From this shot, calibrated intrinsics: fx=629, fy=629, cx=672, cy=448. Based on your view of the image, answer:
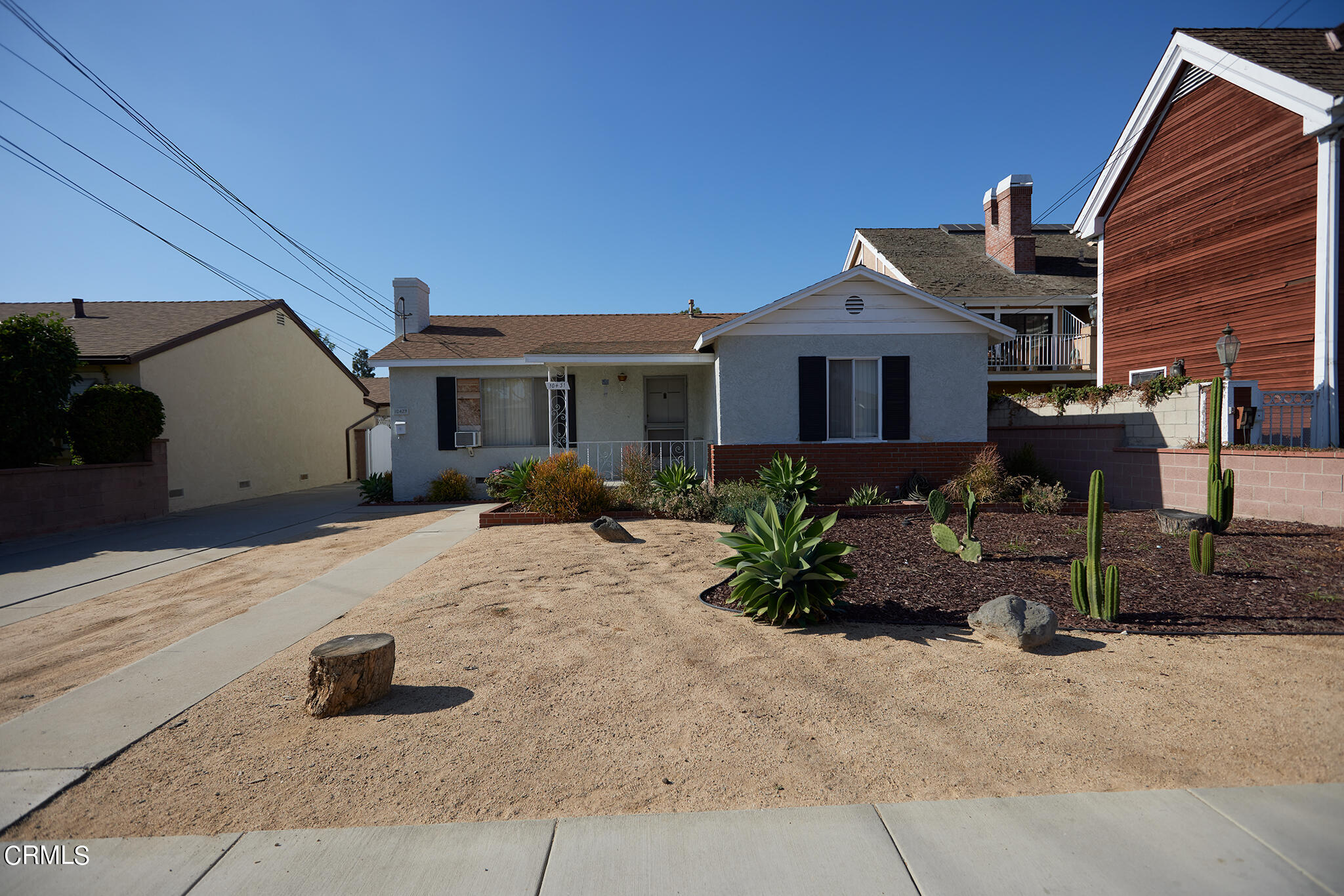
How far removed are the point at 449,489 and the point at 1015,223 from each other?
58.8 feet

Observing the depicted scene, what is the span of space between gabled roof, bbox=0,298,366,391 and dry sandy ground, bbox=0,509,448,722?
722 cm

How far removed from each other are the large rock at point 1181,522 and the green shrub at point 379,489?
13820 mm

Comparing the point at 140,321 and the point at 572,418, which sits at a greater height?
the point at 140,321

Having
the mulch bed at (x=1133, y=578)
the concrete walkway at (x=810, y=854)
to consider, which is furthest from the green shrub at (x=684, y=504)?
the concrete walkway at (x=810, y=854)

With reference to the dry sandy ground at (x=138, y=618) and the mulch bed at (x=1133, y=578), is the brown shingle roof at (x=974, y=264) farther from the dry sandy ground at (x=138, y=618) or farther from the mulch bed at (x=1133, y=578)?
the dry sandy ground at (x=138, y=618)

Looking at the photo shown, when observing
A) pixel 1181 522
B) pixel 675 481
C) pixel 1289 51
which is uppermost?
pixel 1289 51

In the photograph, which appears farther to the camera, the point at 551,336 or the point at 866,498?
the point at 551,336

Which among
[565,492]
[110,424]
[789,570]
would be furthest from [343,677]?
[110,424]

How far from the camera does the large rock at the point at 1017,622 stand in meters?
4.32

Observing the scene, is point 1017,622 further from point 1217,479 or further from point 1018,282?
point 1018,282

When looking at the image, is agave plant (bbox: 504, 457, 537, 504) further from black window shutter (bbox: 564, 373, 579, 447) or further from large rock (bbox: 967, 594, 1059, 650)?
large rock (bbox: 967, 594, 1059, 650)

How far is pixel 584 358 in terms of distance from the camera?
11859 mm

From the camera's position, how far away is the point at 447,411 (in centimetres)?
1356

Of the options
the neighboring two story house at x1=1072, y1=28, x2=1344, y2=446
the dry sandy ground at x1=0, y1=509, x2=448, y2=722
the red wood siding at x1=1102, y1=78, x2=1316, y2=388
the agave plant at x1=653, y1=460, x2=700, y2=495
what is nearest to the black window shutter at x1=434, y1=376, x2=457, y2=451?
the dry sandy ground at x1=0, y1=509, x2=448, y2=722
